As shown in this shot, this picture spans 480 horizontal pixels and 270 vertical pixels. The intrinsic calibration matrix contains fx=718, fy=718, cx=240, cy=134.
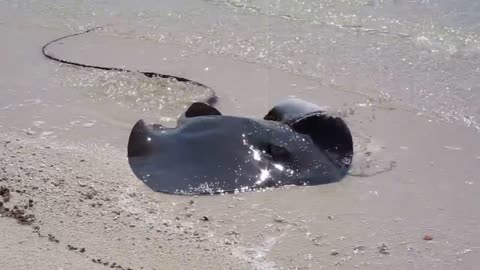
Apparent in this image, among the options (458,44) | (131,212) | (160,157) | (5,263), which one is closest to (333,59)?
(458,44)

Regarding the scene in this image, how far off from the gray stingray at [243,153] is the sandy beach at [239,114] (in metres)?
0.10

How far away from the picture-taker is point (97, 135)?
5910 millimetres

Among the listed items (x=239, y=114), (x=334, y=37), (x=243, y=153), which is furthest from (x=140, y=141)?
(x=334, y=37)

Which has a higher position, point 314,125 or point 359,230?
point 314,125

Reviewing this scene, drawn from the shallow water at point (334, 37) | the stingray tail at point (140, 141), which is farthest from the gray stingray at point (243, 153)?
the shallow water at point (334, 37)

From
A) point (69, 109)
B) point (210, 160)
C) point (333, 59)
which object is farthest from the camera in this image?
point (333, 59)

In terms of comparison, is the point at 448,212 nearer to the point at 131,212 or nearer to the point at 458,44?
the point at 131,212

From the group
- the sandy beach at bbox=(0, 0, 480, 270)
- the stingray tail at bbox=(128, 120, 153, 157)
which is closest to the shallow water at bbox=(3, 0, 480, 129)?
the sandy beach at bbox=(0, 0, 480, 270)

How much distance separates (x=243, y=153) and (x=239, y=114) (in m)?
1.50

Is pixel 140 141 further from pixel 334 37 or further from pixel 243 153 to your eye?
pixel 334 37

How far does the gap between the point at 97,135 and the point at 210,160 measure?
4.49 ft

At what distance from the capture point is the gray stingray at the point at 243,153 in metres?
4.93

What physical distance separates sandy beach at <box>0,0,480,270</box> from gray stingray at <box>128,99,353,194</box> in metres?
0.10

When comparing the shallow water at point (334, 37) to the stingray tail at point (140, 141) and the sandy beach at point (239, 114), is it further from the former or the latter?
the stingray tail at point (140, 141)
